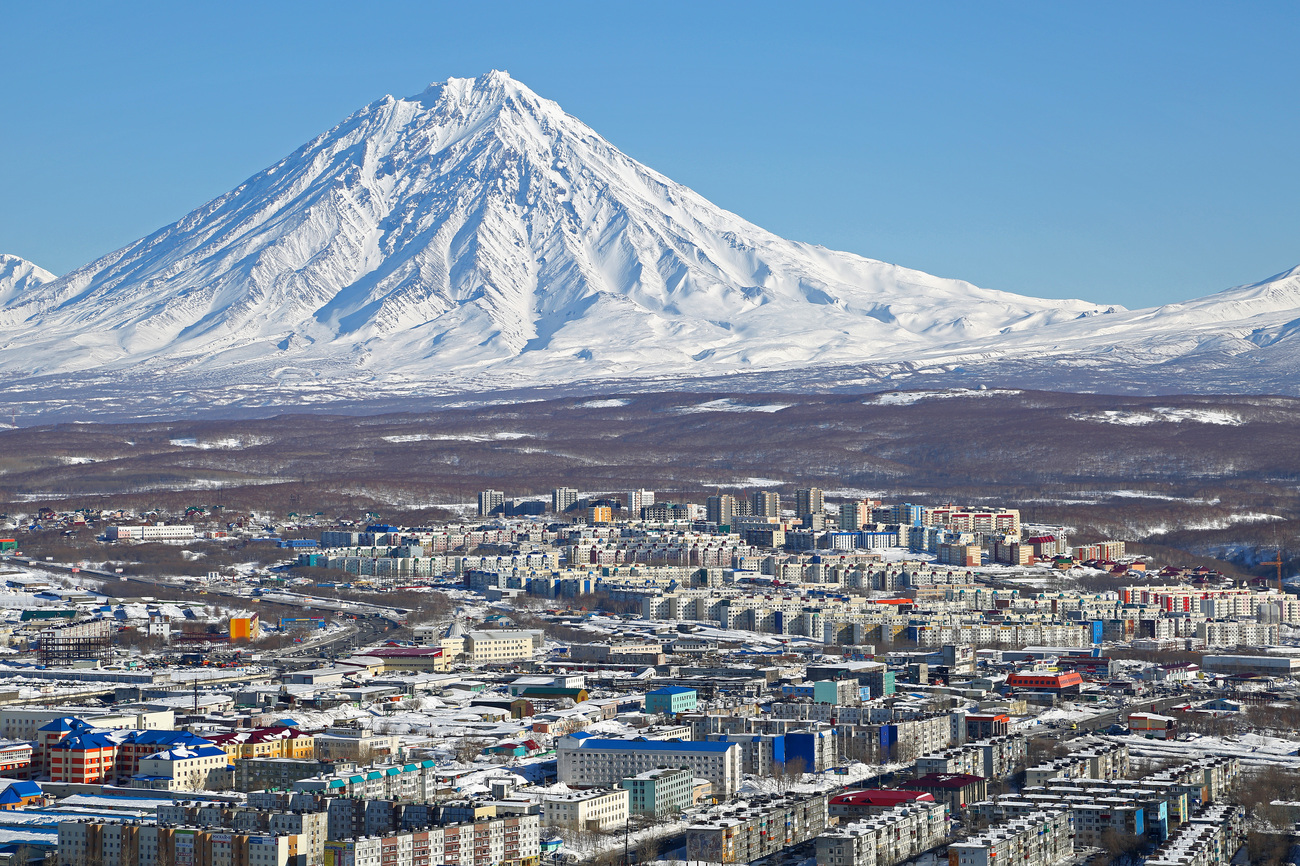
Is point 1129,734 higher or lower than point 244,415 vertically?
lower

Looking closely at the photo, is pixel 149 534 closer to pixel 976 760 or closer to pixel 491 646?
pixel 491 646

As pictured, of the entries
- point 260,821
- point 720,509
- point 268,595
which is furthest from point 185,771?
point 720,509

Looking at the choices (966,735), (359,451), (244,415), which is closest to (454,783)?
(966,735)

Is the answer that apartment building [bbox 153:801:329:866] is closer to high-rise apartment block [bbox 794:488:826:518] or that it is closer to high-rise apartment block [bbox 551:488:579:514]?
high-rise apartment block [bbox 794:488:826:518]

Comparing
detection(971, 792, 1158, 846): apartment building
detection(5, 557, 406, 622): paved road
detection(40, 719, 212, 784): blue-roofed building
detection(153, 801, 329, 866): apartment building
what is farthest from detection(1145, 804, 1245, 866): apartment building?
detection(5, 557, 406, 622): paved road

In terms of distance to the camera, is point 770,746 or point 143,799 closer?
point 143,799

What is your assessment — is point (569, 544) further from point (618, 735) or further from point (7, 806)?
point (7, 806)

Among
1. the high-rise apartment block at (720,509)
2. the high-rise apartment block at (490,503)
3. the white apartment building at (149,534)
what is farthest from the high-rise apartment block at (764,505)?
the white apartment building at (149,534)
